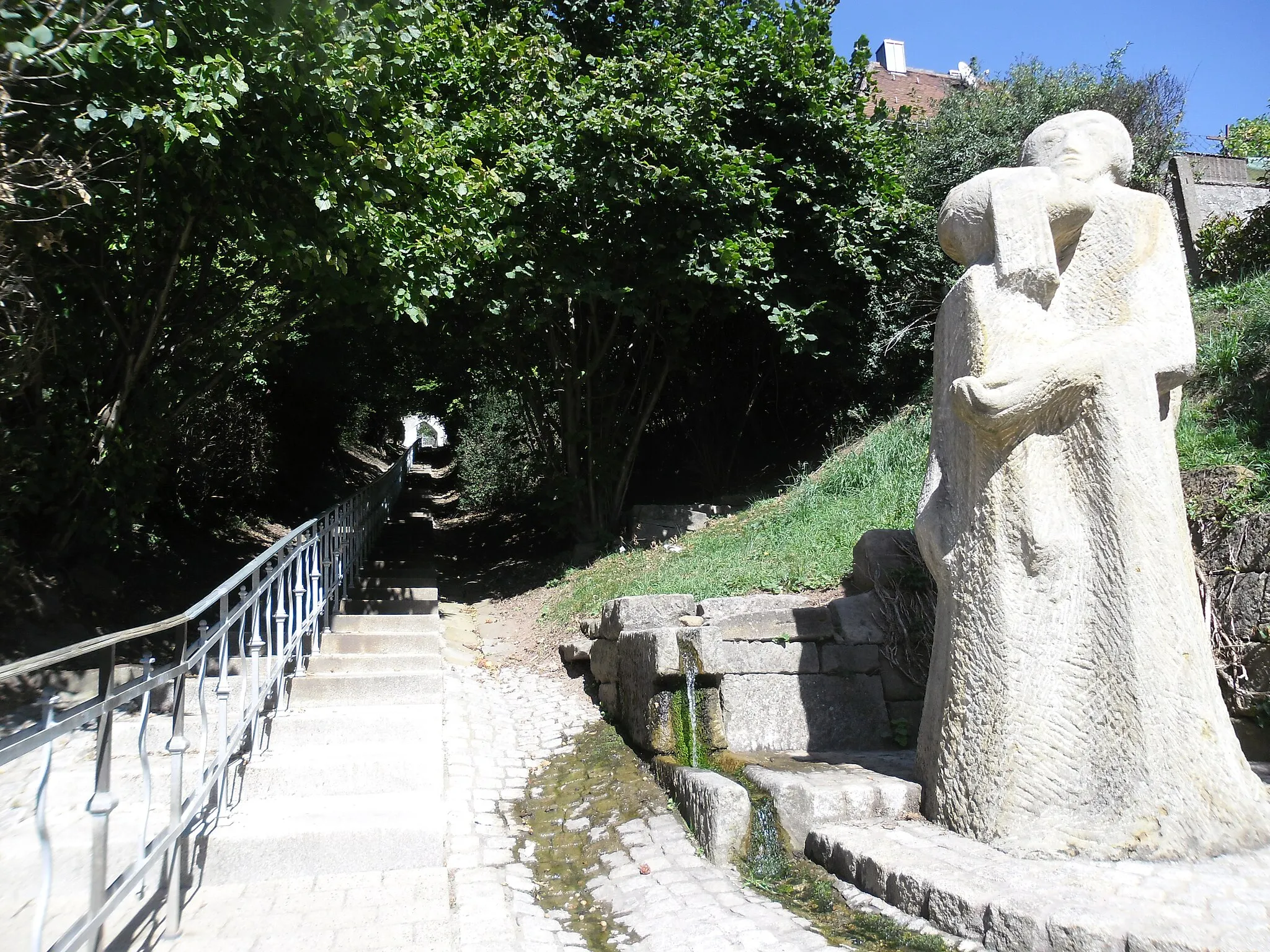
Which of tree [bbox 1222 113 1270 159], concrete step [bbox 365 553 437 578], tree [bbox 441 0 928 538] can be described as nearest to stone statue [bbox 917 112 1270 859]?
tree [bbox 441 0 928 538]

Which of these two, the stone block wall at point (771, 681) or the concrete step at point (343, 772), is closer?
the concrete step at point (343, 772)

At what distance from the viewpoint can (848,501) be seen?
26.8 feet

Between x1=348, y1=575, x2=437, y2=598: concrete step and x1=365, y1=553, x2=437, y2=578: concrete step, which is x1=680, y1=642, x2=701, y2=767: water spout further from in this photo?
x1=365, y1=553, x2=437, y2=578: concrete step

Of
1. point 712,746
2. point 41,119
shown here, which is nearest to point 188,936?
point 712,746

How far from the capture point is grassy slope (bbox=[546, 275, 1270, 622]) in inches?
253

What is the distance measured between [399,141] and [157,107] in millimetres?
1976

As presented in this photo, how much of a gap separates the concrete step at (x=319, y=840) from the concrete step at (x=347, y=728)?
600mm

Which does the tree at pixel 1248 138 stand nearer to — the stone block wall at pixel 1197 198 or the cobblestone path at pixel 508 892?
the stone block wall at pixel 1197 198

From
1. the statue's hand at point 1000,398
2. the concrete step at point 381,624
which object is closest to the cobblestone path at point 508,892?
the concrete step at point 381,624

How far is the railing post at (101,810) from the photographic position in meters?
2.35

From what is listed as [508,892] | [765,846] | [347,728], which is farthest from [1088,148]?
[347,728]

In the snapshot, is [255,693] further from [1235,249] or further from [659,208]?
[1235,249]

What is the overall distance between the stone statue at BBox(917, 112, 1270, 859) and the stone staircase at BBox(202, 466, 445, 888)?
240cm

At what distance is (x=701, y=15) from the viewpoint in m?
9.55
